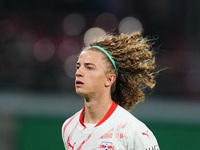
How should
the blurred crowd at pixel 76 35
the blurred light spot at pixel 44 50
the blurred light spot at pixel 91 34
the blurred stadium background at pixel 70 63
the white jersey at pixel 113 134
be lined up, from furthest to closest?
1. the blurred light spot at pixel 91 34
2. the blurred light spot at pixel 44 50
3. the blurred crowd at pixel 76 35
4. the blurred stadium background at pixel 70 63
5. the white jersey at pixel 113 134

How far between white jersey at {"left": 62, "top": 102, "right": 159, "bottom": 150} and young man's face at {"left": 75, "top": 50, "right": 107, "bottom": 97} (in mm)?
221

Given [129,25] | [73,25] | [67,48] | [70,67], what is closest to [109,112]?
[70,67]

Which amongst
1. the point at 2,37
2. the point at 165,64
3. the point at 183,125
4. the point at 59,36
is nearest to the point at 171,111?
the point at 183,125

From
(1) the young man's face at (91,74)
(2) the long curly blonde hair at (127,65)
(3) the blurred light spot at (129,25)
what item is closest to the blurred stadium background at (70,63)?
(3) the blurred light spot at (129,25)

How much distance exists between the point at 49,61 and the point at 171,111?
2.00 meters

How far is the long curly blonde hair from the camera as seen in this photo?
11.9ft

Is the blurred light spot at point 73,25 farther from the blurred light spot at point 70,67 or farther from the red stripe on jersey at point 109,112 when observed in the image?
the red stripe on jersey at point 109,112

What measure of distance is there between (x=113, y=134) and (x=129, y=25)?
162 inches

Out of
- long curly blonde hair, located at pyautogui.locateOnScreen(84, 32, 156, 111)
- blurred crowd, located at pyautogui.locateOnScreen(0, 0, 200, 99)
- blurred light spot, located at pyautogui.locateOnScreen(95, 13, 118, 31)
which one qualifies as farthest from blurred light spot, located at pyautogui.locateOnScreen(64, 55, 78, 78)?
long curly blonde hair, located at pyautogui.locateOnScreen(84, 32, 156, 111)

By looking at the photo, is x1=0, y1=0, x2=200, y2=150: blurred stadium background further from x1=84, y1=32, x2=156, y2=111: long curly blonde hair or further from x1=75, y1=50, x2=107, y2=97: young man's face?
x1=75, y1=50, x2=107, y2=97: young man's face

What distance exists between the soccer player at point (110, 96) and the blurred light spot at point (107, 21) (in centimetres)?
364

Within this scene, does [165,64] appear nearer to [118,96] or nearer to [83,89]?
[118,96]

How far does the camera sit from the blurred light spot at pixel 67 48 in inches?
276

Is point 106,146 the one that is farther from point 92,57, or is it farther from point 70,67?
point 70,67
